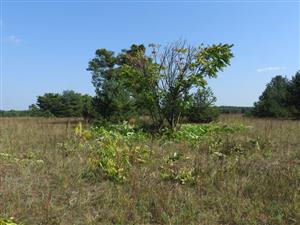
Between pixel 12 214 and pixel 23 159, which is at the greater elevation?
pixel 23 159

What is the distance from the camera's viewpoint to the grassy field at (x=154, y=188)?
4.52 m

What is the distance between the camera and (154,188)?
5.17 meters

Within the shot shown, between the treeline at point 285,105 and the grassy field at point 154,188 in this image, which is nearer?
the grassy field at point 154,188

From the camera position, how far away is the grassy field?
4.52 m

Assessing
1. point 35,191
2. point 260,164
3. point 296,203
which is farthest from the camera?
point 260,164

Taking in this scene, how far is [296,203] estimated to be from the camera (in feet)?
15.5

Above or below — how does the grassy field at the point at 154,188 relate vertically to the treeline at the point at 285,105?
below

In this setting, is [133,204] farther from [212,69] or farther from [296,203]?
[212,69]

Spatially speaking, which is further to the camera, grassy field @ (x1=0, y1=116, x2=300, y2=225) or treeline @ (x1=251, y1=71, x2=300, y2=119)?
treeline @ (x1=251, y1=71, x2=300, y2=119)

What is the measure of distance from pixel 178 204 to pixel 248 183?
1.19 meters

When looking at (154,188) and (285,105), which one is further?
(285,105)

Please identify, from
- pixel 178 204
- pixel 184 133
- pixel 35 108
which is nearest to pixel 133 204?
pixel 178 204

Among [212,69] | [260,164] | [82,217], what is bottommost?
[82,217]

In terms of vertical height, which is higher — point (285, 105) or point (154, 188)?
point (285, 105)
